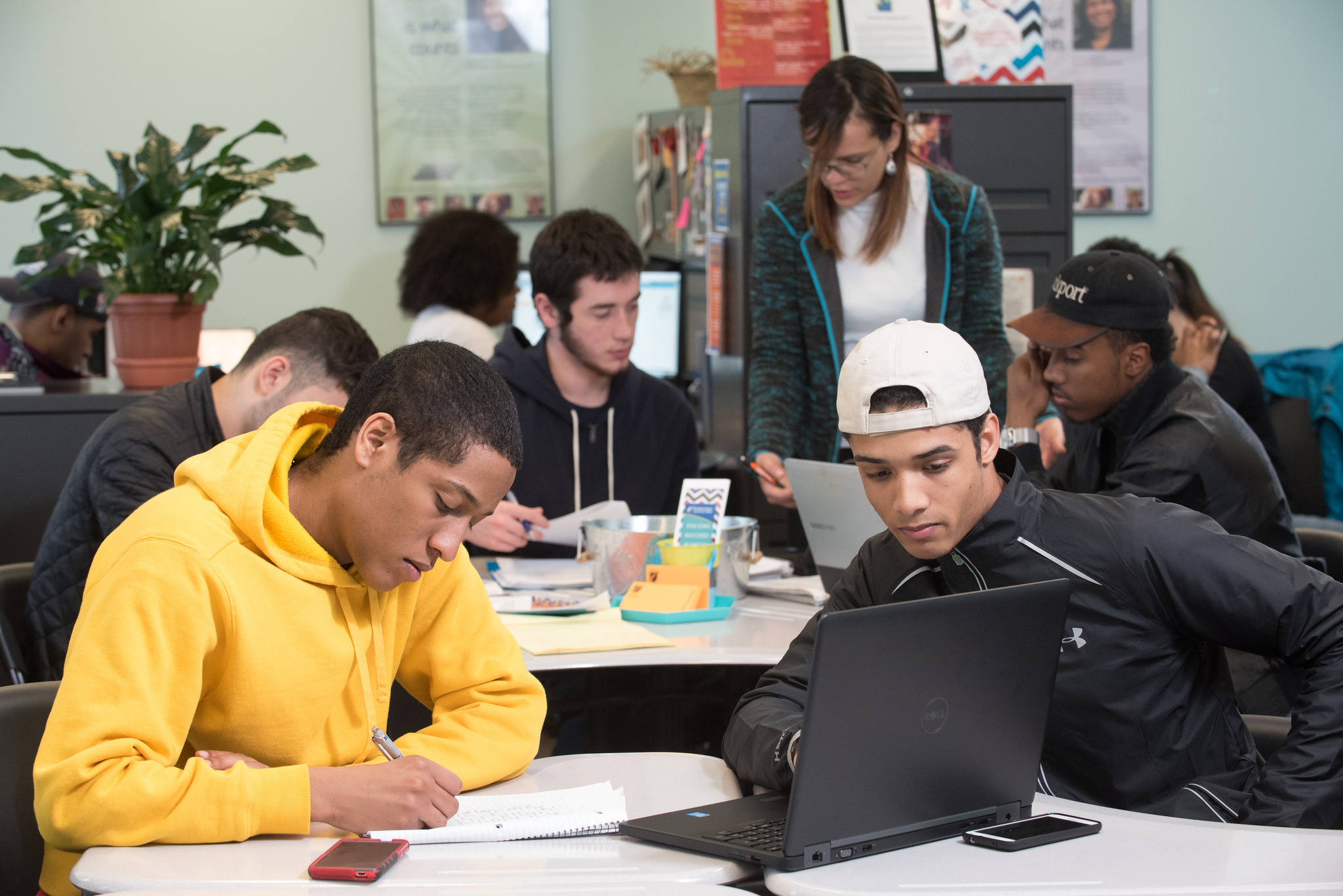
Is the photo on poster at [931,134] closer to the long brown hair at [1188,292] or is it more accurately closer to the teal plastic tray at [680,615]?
the long brown hair at [1188,292]

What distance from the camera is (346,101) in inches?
179

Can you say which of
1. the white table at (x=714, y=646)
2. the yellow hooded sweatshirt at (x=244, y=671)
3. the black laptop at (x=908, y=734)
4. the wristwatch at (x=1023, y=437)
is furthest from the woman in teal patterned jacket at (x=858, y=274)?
the black laptop at (x=908, y=734)

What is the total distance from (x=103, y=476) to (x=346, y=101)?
2756 millimetres

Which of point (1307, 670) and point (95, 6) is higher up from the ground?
point (95, 6)

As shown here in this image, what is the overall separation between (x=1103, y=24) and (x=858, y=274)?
104 inches

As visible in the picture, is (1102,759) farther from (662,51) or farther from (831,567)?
(662,51)

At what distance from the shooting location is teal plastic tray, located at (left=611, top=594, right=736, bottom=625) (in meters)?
2.03

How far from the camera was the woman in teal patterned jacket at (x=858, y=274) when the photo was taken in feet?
8.66

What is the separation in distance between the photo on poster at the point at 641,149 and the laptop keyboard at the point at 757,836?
3496 millimetres

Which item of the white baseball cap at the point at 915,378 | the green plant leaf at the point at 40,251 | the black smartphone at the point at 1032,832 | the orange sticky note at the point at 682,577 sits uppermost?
the green plant leaf at the point at 40,251

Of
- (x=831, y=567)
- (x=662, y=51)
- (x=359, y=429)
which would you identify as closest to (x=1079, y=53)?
(x=662, y=51)

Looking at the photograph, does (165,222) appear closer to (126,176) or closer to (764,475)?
(126,176)

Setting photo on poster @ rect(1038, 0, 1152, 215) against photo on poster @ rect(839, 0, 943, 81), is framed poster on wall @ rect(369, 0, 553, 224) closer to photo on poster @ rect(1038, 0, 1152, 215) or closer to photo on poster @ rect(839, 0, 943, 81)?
photo on poster @ rect(839, 0, 943, 81)

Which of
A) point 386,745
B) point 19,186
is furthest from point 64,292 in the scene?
point 386,745
